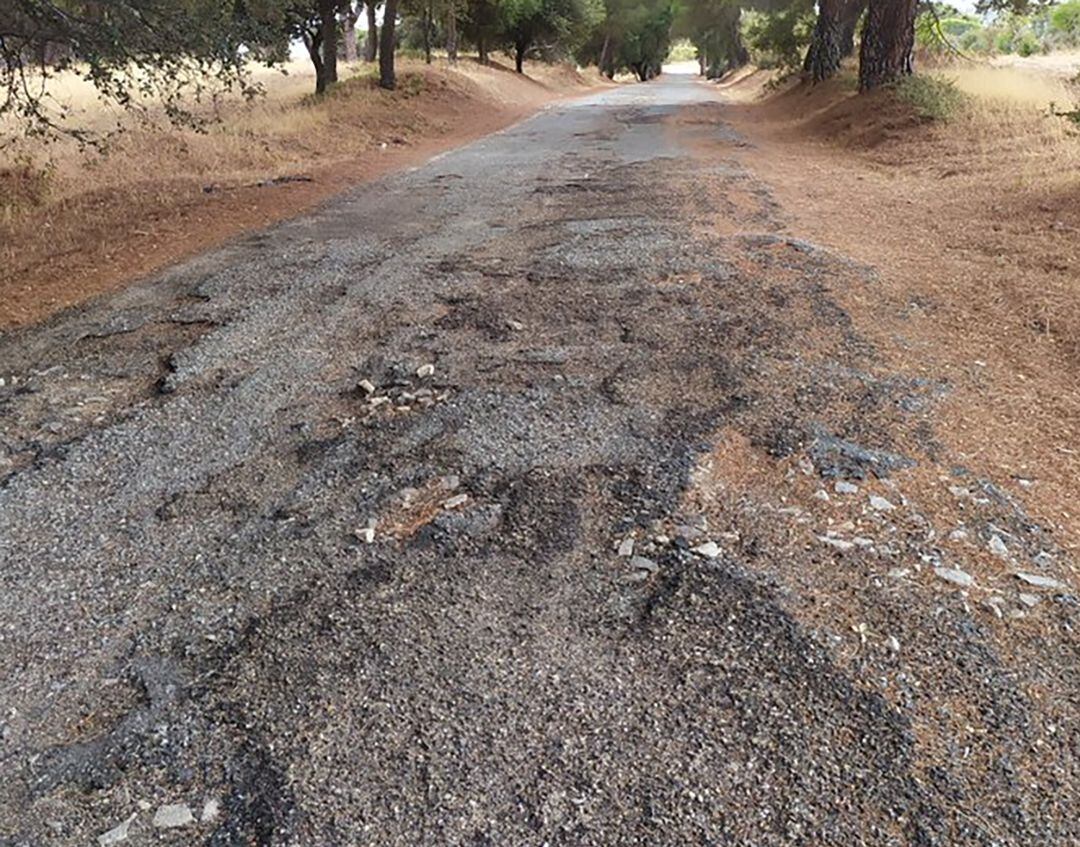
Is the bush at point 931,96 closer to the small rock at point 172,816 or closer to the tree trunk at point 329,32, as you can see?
the tree trunk at point 329,32

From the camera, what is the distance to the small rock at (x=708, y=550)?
2.74 meters

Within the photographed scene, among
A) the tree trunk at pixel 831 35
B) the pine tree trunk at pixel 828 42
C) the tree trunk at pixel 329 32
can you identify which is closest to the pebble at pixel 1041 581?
the tree trunk at pixel 831 35

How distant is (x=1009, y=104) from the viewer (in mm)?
12828

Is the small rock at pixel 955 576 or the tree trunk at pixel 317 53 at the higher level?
the tree trunk at pixel 317 53

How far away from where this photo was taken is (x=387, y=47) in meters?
20.0

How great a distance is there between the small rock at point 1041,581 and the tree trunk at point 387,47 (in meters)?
19.9

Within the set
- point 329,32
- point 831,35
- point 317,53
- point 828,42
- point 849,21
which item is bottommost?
point 317,53

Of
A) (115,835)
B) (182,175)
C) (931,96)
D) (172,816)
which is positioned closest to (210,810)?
(172,816)

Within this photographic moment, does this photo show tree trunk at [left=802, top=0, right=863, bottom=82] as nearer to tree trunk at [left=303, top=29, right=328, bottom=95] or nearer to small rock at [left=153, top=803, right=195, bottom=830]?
tree trunk at [left=303, top=29, right=328, bottom=95]

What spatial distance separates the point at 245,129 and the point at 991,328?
12.7m

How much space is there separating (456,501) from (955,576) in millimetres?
1625

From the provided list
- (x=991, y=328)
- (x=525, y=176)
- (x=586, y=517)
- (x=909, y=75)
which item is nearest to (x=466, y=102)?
(x=909, y=75)

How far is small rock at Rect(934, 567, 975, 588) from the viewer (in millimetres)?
2570

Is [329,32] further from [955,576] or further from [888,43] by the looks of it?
[955,576]
